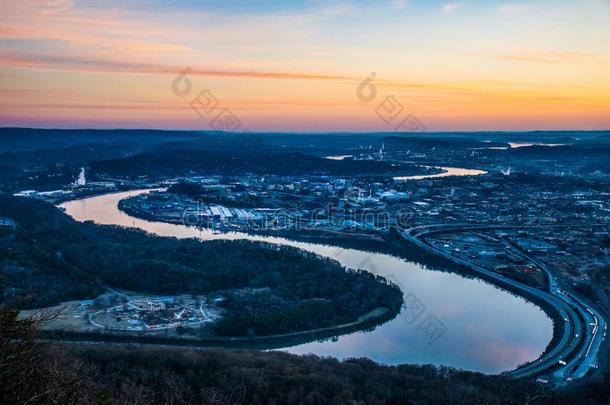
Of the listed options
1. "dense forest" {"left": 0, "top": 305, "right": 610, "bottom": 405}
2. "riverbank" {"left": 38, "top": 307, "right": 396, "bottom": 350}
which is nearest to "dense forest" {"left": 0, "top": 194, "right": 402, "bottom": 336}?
"riverbank" {"left": 38, "top": 307, "right": 396, "bottom": 350}

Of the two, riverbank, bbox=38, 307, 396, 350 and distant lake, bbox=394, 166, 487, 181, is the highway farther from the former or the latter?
distant lake, bbox=394, 166, 487, 181

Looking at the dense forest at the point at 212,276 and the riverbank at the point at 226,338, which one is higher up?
the dense forest at the point at 212,276

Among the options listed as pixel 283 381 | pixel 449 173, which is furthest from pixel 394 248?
pixel 449 173

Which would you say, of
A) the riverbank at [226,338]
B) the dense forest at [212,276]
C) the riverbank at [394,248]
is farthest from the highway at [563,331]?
the riverbank at [226,338]

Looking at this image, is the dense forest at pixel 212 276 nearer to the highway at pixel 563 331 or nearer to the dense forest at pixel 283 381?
the dense forest at pixel 283 381

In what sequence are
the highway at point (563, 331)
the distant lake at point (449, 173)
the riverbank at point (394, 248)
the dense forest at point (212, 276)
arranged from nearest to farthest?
the highway at point (563, 331) → the dense forest at point (212, 276) → the riverbank at point (394, 248) → the distant lake at point (449, 173)

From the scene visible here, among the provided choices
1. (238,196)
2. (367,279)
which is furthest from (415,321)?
(238,196)
